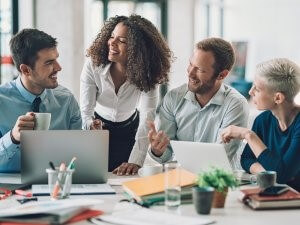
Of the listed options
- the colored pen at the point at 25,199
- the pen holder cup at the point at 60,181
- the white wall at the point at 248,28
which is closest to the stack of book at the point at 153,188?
the pen holder cup at the point at 60,181

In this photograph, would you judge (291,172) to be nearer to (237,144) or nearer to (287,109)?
(287,109)

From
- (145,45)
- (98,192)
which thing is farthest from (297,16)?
(98,192)

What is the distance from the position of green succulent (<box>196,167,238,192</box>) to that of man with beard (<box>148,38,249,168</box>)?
916mm

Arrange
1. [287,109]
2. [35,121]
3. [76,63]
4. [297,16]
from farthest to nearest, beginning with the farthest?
1. [297,16]
2. [76,63]
3. [287,109]
4. [35,121]

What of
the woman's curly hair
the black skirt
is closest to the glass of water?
the woman's curly hair

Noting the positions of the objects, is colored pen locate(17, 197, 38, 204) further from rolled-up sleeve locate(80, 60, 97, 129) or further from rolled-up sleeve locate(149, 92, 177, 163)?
rolled-up sleeve locate(80, 60, 97, 129)

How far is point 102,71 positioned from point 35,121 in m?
0.98

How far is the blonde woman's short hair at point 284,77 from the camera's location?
2531 mm

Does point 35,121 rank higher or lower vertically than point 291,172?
higher

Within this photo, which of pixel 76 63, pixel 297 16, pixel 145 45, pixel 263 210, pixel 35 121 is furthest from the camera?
pixel 297 16

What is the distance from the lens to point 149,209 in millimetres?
1873

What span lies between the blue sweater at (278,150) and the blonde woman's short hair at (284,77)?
0.12m

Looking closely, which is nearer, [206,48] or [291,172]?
[291,172]

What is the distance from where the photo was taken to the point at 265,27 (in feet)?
28.6
